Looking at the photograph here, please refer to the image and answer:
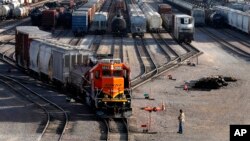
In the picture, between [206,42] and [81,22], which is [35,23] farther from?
[206,42]

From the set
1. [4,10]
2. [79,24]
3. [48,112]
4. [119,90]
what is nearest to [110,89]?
[119,90]

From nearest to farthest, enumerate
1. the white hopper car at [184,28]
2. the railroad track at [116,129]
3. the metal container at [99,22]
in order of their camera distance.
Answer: the railroad track at [116,129], the white hopper car at [184,28], the metal container at [99,22]

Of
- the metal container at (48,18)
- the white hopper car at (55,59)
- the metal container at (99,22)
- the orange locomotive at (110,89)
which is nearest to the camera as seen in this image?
the orange locomotive at (110,89)

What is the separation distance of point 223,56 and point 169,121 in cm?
2473

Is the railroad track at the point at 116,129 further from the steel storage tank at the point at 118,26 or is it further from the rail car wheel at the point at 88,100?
the steel storage tank at the point at 118,26

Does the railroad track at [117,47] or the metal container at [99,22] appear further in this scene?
the metal container at [99,22]

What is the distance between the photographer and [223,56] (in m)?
50.5

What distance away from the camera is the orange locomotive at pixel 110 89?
86.6 ft

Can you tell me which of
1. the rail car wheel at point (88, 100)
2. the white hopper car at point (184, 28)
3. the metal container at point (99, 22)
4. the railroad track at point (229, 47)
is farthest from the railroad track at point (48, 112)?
the metal container at point (99, 22)

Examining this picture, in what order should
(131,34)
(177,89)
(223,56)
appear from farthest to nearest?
(131,34)
(223,56)
(177,89)

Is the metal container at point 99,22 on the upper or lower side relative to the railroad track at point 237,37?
upper

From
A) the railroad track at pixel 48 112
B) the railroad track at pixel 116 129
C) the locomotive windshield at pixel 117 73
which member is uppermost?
the locomotive windshield at pixel 117 73

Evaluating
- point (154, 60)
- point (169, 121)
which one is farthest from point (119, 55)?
point (169, 121)

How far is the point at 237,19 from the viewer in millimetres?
71562
